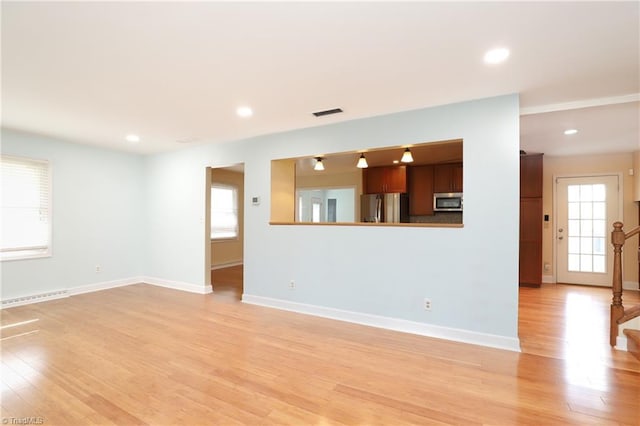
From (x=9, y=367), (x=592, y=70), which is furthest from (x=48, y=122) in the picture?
(x=592, y=70)

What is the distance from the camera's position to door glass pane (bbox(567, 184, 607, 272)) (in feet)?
18.9

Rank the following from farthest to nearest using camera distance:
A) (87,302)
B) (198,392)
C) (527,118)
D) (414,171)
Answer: (414,171) < (87,302) < (527,118) < (198,392)

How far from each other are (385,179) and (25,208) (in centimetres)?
630

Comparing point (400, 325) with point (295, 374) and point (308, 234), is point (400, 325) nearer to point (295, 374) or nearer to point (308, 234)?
point (295, 374)

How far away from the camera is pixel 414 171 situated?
651 centimetres

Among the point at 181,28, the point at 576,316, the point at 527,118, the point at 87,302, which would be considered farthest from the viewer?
the point at 87,302

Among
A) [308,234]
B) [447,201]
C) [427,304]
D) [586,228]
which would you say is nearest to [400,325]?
[427,304]

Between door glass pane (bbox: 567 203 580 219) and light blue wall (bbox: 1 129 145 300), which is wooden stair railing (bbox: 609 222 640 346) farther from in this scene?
light blue wall (bbox: 1 129 145 300)

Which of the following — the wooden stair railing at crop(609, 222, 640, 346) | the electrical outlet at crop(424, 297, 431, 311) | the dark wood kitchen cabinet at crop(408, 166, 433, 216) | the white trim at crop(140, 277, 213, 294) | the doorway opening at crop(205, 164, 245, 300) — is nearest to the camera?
the wooden stair railing at crop(609, 222, 640, 346)

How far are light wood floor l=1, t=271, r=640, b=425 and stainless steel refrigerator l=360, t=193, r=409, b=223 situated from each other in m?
3.06

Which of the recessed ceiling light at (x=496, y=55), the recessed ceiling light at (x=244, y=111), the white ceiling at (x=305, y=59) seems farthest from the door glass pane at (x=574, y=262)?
the recessed ceiling light at (x=244, y=111)

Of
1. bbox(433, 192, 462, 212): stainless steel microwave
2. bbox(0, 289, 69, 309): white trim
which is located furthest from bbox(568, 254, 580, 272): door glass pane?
bbox(0, 289, 69, 309): white trim

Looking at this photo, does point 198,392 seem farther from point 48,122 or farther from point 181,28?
point 48,122

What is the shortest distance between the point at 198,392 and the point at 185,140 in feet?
12.8
